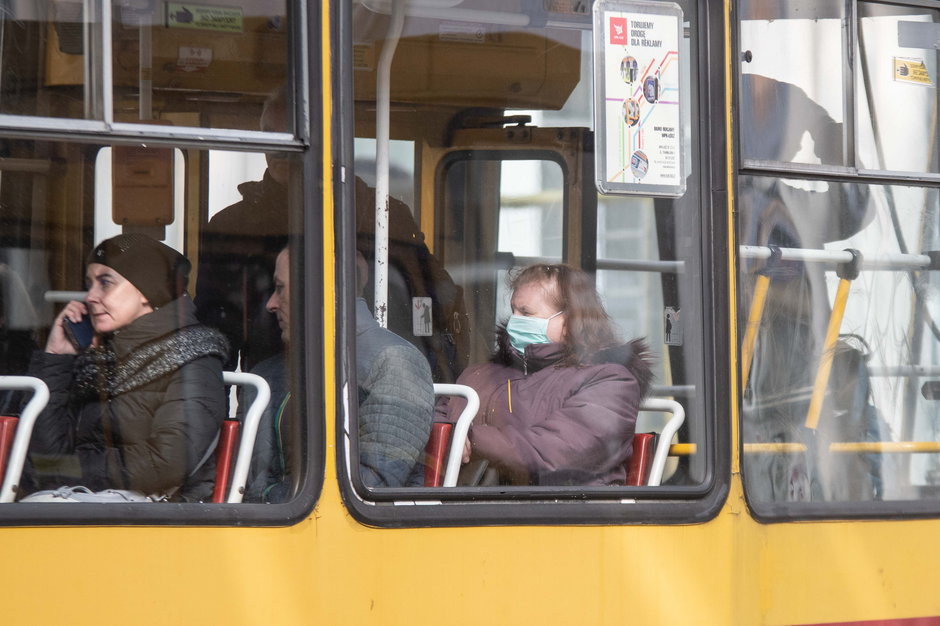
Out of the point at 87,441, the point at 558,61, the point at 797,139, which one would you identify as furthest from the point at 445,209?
the point at 87,441

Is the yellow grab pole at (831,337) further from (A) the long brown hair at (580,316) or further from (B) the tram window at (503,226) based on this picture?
(A) the long brown hair at (580,316)

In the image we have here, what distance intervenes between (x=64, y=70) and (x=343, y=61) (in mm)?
560

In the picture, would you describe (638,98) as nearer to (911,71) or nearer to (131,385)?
(911,71)

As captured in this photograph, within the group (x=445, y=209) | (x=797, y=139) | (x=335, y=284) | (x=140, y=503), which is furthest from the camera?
(x=445, y=209)

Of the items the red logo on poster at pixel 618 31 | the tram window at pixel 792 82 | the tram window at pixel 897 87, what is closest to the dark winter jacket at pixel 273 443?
the red logo on poster at pixel 618 31

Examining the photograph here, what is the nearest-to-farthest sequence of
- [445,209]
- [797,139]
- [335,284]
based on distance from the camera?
[335,284]
[797,139]
[445,209]

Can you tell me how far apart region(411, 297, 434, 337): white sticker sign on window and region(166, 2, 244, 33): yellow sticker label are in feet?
2.34

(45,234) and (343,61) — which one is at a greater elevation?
(343,61)

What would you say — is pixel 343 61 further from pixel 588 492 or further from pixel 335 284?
pixel 588 492

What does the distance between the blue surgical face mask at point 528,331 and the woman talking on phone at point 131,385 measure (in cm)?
70

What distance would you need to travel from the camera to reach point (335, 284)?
7.77ft

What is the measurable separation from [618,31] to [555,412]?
2.91ft

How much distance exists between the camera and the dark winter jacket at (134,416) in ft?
7.45

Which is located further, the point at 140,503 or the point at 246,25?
the point at 246,25
